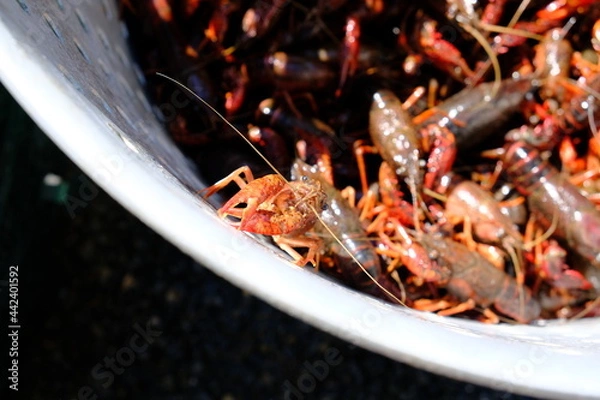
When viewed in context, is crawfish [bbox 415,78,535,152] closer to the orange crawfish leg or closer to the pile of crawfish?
the pile of crawfish

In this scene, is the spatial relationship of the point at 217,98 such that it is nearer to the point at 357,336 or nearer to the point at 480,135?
the point at 480,135

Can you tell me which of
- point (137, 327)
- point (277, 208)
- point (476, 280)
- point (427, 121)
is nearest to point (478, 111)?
point (427, 121)

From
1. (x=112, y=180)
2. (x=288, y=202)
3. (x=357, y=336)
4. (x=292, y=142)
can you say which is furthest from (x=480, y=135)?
(x=112, y=180)

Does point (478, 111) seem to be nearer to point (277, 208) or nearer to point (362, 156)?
point (362, 156)

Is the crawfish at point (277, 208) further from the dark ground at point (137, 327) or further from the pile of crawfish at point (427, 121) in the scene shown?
the dark ground at point (137, 327)

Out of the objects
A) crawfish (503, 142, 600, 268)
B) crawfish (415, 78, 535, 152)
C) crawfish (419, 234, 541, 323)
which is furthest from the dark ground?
crawfish (415, 78, 535, 152)

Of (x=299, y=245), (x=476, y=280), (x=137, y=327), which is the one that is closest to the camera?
(x=299, y=245)
